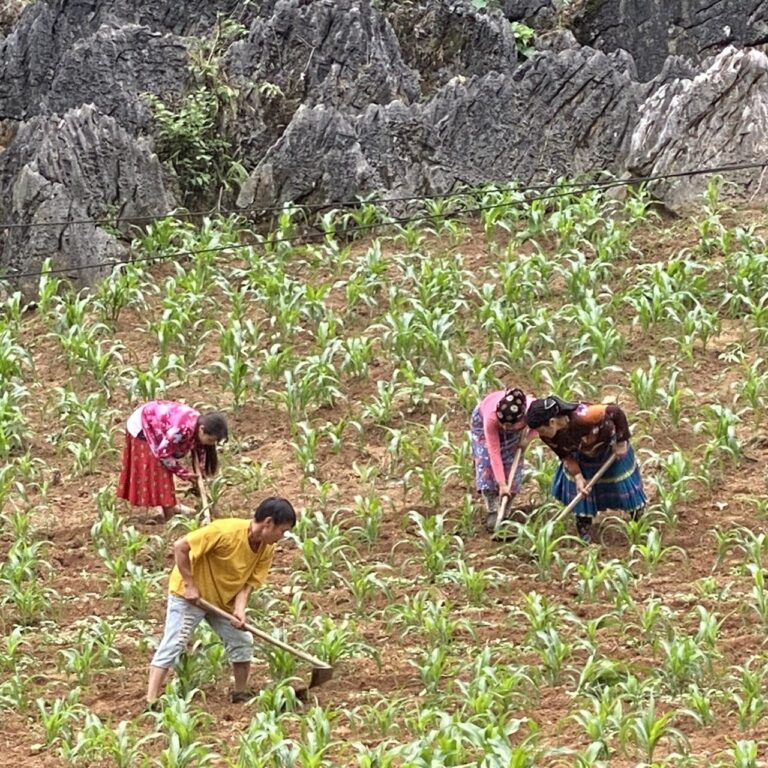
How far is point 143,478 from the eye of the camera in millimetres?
10812

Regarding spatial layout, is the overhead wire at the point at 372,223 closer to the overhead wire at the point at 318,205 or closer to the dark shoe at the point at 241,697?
the overhead wire at the point at 318,205

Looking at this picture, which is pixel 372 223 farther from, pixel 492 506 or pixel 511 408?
pixel 511 408

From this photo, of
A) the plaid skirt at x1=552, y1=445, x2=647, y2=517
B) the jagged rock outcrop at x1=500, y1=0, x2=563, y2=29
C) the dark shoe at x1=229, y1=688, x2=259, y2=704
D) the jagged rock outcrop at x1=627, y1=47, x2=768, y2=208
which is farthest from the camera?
the jagged rock outcrop at x1=500, y1=0, x2=563, y2=29

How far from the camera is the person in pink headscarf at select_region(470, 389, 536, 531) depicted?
10.3 m

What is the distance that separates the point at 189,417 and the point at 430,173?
656 centimetres

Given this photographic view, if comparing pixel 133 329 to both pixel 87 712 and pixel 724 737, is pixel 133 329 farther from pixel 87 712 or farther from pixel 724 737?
pixel 724 737

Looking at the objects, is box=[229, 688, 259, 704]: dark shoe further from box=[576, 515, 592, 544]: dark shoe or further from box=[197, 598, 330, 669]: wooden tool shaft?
box=[576, 515, 592, 544]: dark shoe

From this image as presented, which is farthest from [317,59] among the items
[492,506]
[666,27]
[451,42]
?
[492,506]

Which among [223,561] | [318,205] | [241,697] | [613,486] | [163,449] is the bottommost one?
[241,697]

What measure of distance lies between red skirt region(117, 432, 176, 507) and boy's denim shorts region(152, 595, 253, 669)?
2.43 metres

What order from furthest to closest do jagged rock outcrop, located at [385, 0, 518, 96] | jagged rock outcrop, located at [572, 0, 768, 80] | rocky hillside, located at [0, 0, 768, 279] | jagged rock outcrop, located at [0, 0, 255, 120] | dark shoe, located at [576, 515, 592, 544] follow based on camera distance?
jagged rock outcrop, located at [572, 0, 768, 80] < jagged rock outcrop, located at [385, 0, 518, 96] < jagged rock outcrop, located at [0, 0, 255, 120] < rocky hillside, located at [0, 0, 768, 279] < dark shoe, located at [576, 515, 592, 544]

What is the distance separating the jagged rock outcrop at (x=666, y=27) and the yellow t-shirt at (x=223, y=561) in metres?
13.1

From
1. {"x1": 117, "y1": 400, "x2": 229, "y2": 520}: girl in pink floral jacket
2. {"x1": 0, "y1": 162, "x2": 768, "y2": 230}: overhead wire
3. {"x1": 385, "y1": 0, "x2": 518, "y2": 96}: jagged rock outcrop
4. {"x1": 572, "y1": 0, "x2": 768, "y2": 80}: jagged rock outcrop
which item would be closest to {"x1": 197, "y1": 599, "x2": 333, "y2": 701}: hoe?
{"x1": 117, "y1": 400, "x2": 229, "y2": 520}: girl in pink floral jacket

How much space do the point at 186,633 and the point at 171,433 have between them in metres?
2.29
